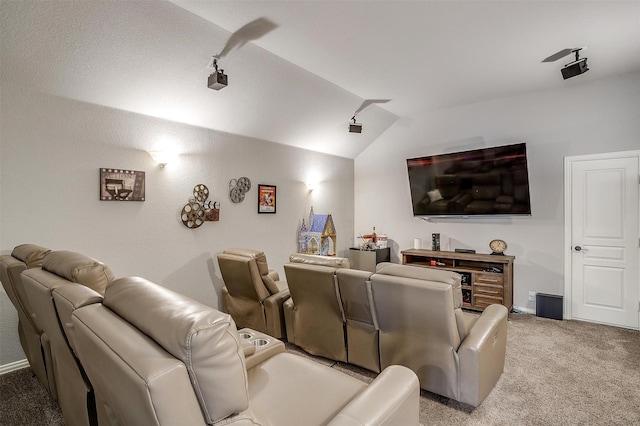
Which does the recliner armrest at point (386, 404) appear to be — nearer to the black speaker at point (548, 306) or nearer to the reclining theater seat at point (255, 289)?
the reclining theater seat at point (255, 289)

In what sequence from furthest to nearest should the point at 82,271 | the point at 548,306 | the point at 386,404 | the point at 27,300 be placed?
the point at 548,306 → the point at 27,300 → the point at 82,271 → the point at 386,404

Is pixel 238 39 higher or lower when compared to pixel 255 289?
higher

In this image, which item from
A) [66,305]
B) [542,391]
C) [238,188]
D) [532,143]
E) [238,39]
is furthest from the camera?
[532,143]

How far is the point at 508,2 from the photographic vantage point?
2566mm

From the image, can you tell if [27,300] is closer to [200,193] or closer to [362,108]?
[200,193]

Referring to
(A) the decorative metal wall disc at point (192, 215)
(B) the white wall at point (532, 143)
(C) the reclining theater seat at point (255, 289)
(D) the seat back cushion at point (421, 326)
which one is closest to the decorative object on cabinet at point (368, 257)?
(B) the white wall at point (532, 143)

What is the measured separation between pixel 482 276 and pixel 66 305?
4575 millimetres

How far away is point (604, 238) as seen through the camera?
407 cm

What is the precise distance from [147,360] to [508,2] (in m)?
3.28

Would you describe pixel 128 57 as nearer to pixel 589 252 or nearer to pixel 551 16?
pixel 551 16

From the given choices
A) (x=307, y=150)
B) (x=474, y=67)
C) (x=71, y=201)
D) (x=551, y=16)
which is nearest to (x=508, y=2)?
(x=551, y=16)

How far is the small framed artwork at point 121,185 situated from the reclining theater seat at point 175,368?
2.44 meters

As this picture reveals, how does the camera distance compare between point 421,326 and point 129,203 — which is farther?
point 129,203

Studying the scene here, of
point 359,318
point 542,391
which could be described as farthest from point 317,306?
point 542,391
